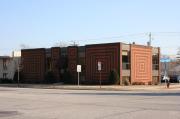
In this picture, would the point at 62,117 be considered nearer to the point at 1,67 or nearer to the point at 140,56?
the point at 140,56

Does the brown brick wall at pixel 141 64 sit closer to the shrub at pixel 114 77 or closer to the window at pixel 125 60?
the window at pixel 125 60

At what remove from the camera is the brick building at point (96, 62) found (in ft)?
209

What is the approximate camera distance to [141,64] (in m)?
68.1

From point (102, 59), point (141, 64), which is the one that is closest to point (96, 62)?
point (102, 59)

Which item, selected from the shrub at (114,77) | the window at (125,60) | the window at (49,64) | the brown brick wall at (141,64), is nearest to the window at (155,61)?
the brown brick wall at (141,64)

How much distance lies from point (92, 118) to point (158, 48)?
5886cm

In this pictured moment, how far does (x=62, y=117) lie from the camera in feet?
58.3

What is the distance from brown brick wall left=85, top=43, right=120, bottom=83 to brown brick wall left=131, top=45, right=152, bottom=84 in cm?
356

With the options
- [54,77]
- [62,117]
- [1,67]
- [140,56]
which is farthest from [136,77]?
[62,117]

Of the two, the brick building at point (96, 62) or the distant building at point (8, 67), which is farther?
the distant building at point (8, 67)

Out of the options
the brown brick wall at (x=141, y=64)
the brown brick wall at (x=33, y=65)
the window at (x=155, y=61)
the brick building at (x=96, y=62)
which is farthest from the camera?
the window at (x=155, y=61)

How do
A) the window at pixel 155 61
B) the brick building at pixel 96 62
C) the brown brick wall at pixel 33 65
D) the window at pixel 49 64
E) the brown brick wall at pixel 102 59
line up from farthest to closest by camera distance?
the window at pixel 155 61, the brown brick wall at pixel 33 65, the window at pixel 49 64, the brick building at pixel 96 62, the brown brick wall at pixel 102 59

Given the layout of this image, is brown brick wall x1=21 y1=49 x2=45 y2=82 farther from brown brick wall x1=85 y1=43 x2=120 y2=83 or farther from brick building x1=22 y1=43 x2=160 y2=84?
brown brick wall x1=85 y1=43 x2=120 y2=83

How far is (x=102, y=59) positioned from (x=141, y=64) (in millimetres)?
7143
